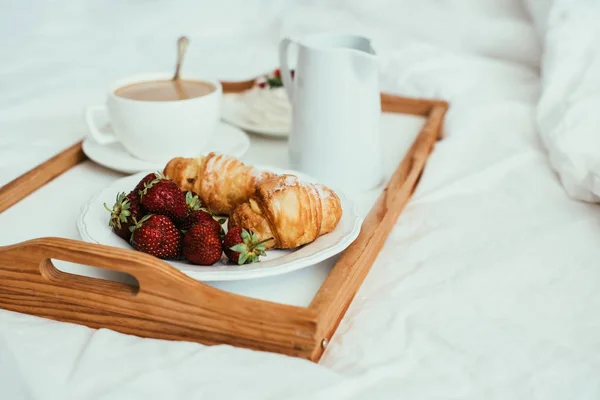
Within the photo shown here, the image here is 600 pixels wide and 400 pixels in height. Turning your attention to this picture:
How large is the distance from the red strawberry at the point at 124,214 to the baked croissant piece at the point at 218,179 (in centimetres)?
8

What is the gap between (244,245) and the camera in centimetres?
64

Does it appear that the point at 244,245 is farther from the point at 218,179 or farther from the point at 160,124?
the point at 160,124

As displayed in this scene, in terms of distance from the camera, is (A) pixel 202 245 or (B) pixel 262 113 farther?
(B) pixel 262 113

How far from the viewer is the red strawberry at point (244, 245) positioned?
25.2 inches

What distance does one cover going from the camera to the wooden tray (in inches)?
22.6

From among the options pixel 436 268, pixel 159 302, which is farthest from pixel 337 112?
pixel 159 302

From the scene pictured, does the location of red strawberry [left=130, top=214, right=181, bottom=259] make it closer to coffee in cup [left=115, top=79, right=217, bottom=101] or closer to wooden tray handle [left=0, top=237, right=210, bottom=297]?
wooden tray handle [left=0, top=237, right=210, bottom=297]

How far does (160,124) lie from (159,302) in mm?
356

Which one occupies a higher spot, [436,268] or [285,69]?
[285,69]

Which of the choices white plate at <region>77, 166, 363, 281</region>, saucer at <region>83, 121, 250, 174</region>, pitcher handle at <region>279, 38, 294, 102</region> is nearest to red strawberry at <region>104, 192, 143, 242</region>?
white plate at <region>77, 166, 363, 281</region>

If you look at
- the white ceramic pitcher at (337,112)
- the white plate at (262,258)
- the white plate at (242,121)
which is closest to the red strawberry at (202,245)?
the white plate at (262,258)

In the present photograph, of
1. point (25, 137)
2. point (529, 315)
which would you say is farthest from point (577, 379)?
point (25, 137)

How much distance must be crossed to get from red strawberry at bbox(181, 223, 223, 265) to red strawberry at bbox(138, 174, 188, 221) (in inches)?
1.4

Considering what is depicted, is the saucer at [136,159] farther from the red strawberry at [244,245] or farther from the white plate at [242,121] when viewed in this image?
the red strawberry at [244,245]
